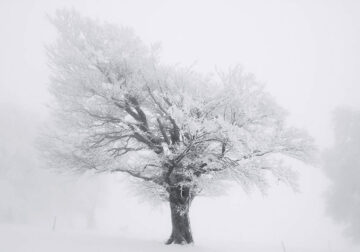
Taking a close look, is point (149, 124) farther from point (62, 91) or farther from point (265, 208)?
point (265, 208)

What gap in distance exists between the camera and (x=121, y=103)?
12.7 meters

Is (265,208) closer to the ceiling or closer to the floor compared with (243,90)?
closer to the ceiling

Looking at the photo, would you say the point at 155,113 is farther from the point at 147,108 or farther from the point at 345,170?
the point at 345,170

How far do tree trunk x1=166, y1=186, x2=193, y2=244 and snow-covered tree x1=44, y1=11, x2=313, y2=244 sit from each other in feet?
0.14

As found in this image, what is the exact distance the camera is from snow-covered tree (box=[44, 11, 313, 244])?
11984 millimetres

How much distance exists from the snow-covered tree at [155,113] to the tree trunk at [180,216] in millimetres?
41

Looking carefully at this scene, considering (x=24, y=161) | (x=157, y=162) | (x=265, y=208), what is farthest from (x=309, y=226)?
(x=157, y=162)

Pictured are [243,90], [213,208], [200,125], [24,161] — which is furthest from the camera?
[213,208]

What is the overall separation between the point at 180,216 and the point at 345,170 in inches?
732

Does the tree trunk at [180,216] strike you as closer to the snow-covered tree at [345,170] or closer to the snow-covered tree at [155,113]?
the snow-covered tree at [155,113]

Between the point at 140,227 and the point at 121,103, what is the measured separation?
61392 mm

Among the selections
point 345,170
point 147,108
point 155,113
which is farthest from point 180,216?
point 345,170

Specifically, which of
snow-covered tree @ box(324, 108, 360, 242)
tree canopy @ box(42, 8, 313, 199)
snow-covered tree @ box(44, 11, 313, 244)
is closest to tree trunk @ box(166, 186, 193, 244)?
snow-covered tree @ box(44, 11, 313, 244)

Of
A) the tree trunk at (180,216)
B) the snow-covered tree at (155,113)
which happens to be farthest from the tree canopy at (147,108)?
the tree trunk at (180,216)
